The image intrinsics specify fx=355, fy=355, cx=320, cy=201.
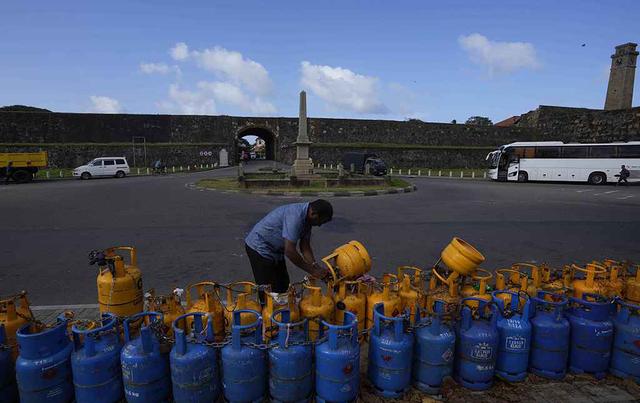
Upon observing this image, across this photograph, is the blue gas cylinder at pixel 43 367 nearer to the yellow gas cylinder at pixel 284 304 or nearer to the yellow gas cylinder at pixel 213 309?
the yellow gas cylinder at pixel 213 309

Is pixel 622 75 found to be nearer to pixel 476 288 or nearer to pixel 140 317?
pixel 476 288

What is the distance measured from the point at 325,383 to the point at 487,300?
163cm

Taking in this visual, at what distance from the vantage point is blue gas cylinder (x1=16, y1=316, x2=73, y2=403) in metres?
2.55

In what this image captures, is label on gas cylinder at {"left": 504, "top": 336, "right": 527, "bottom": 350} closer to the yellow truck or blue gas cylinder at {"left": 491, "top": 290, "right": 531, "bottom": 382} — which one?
blue gas cylinder at {"left": 491, "top": 290, "right": 531, "bottom": 382}

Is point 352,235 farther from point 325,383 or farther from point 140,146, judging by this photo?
point 140,146

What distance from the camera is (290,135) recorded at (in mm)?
43344

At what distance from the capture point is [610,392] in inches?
119

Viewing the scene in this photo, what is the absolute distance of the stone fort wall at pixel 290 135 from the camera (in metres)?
34.9

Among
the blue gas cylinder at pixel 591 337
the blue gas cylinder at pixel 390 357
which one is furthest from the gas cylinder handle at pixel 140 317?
the blue gas cylinder at pixel 591 337

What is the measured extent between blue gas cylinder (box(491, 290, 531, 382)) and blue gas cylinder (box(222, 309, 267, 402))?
2.09 meters

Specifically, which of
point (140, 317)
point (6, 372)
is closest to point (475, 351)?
point (140, 317)

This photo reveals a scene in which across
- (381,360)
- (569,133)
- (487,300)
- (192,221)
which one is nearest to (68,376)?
(381,360)

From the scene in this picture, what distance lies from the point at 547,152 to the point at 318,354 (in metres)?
27.5

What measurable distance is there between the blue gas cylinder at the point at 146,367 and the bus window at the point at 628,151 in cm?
2914
